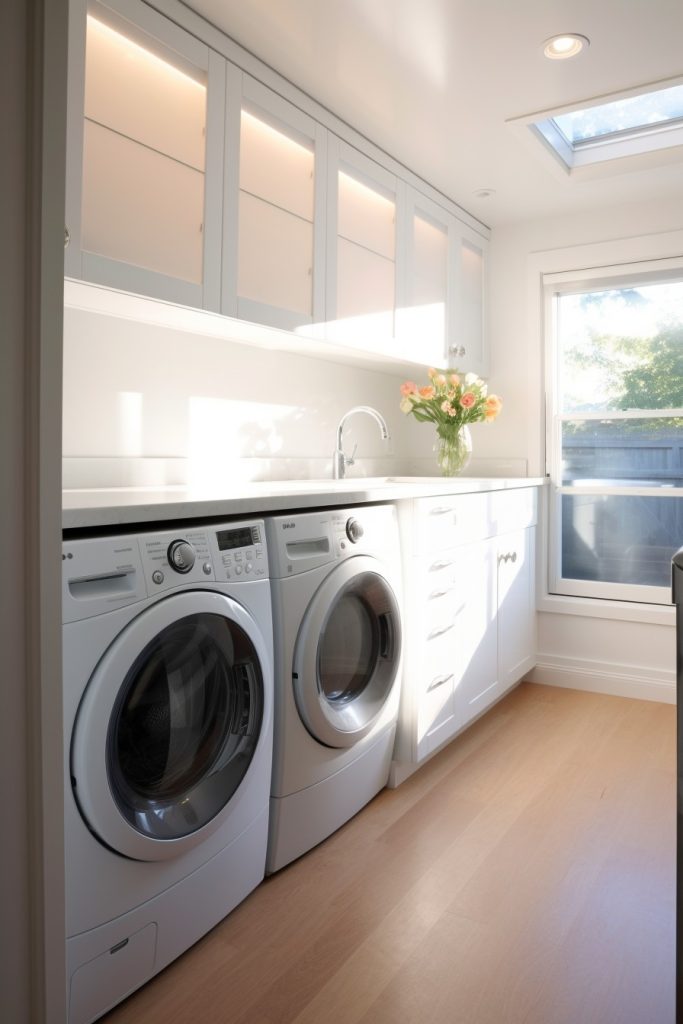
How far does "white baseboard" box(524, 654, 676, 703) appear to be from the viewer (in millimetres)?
3236

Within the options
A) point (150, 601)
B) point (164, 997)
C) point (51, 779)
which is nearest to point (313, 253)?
point (150, 601)

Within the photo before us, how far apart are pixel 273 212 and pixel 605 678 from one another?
2.52 m

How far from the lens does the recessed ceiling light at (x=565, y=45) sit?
2.01 metres

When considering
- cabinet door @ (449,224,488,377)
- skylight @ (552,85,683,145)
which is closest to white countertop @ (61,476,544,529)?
cabinet door @ (449,224,488,377)

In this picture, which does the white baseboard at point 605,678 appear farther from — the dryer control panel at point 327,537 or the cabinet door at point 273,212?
the cabinet door at point 273,212

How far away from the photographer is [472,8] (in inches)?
74.5

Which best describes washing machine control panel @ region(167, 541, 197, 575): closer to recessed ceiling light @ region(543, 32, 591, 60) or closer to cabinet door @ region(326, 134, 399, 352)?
cabinet door @ region(326, 134, 399, 352)

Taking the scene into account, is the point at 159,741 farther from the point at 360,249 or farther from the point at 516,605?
the point at 516,605

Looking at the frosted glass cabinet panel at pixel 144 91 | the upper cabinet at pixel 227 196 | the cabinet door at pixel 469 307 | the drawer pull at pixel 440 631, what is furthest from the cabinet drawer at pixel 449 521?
the frosted glass cabinet panel at pixel 144 91

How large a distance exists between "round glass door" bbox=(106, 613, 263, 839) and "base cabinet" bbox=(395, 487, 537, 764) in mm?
785

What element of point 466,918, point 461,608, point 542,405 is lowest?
point 466,918

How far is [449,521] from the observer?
7.89 feet

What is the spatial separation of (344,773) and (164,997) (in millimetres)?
716

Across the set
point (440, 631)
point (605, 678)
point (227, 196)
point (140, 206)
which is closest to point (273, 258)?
point (227, 196)
